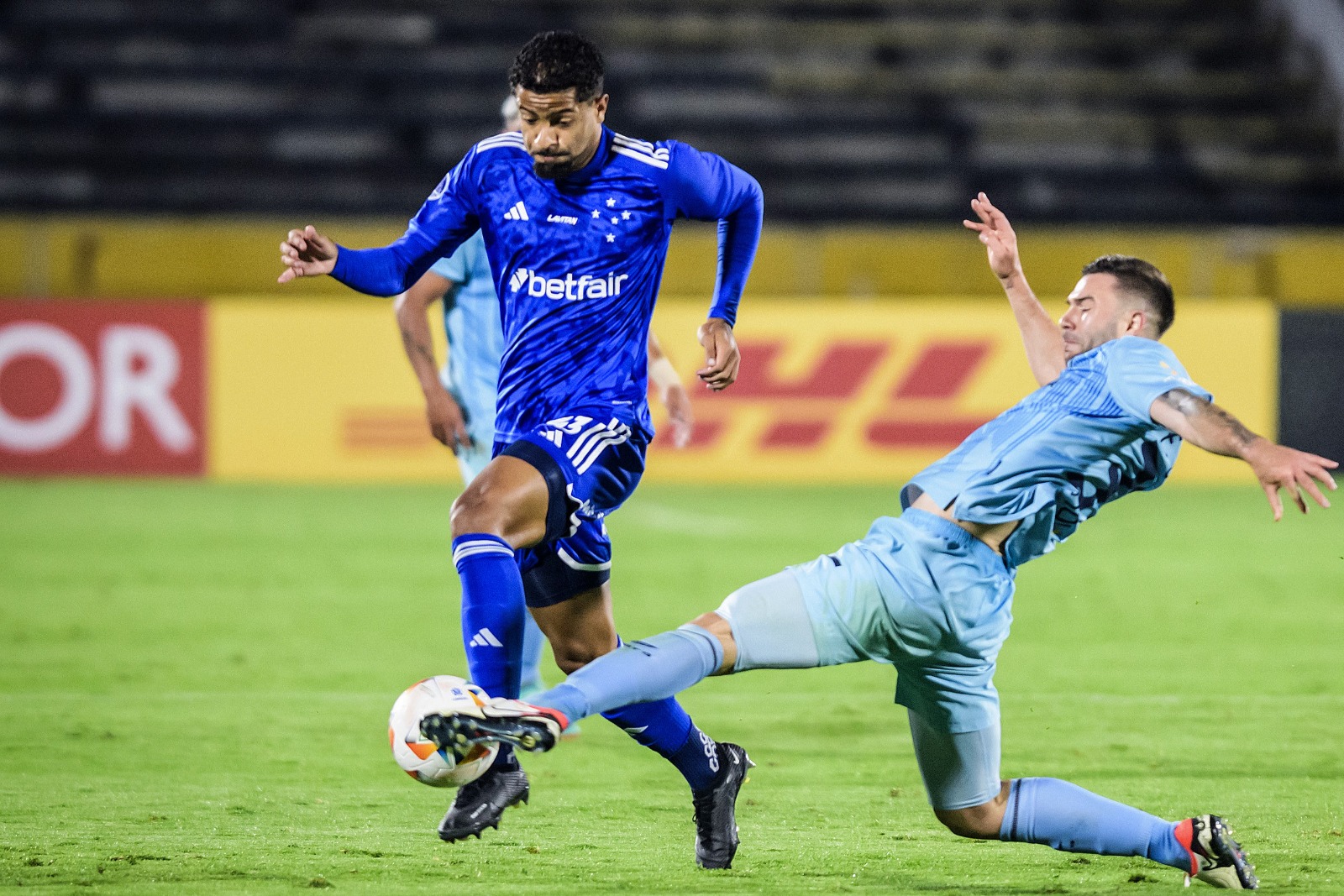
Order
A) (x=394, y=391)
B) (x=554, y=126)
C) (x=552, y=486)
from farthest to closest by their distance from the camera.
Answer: (x=394, y=391) → (x=554, y=126) → (x=552, y=486)

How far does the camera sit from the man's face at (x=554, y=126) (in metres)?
4.19

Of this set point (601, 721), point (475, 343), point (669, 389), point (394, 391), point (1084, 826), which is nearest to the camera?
point (1084, 826)

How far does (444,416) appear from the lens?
5637 millimetres

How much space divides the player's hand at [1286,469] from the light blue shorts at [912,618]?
63cm

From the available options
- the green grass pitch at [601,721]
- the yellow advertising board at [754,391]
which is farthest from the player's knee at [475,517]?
the yellow advertising board at [754,391]

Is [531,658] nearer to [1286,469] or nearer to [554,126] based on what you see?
[554,126]

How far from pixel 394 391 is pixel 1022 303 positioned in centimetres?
1009

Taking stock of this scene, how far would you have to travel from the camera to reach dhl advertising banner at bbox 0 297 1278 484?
1386 centimetres

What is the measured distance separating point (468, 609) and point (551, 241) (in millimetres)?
979

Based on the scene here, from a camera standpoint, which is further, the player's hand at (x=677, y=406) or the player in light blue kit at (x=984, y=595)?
the player's hand at (x=677, y=406)

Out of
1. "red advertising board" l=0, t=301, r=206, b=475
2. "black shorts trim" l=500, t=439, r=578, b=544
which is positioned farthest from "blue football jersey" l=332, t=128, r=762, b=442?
"red advertising board" l=0, t=301, r=206, b=475

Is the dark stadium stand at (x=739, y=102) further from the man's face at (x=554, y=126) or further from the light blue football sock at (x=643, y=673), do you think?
the light blue football sock at (x=643, y=673)

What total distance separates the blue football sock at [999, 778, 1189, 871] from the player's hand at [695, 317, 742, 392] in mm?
1136

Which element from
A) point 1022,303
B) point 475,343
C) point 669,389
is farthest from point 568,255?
point 475,343
